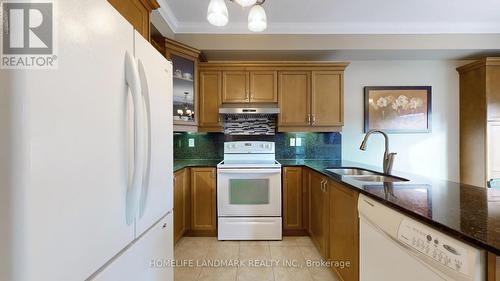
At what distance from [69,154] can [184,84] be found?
2.37m

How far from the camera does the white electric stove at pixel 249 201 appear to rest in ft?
8.92

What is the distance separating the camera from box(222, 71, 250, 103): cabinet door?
3102 millimetres

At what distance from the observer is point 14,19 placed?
0.53 m

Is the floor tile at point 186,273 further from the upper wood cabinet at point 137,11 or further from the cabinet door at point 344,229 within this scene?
the upper wood cabinet at point 137,11

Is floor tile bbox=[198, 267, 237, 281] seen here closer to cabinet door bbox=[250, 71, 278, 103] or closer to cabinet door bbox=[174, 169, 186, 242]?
cabinet door bbox=[174, 169, 186, 242]

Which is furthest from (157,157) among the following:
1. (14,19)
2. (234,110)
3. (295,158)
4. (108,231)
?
(295,158)

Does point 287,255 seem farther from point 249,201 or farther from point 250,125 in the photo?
point 250,125

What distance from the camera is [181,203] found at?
2652 millimetres

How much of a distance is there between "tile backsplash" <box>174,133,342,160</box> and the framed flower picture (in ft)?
2.00

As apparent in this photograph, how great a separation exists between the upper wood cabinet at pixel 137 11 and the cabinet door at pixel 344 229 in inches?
67.1

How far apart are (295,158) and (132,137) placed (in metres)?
2.74

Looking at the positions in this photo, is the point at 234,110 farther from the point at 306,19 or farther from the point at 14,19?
the point at 14,19

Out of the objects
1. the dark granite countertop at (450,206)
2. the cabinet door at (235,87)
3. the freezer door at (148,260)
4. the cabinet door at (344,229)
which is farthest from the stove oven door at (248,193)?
the freezer door at (148,260)

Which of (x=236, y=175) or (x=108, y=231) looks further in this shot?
(x=236, y=175)
